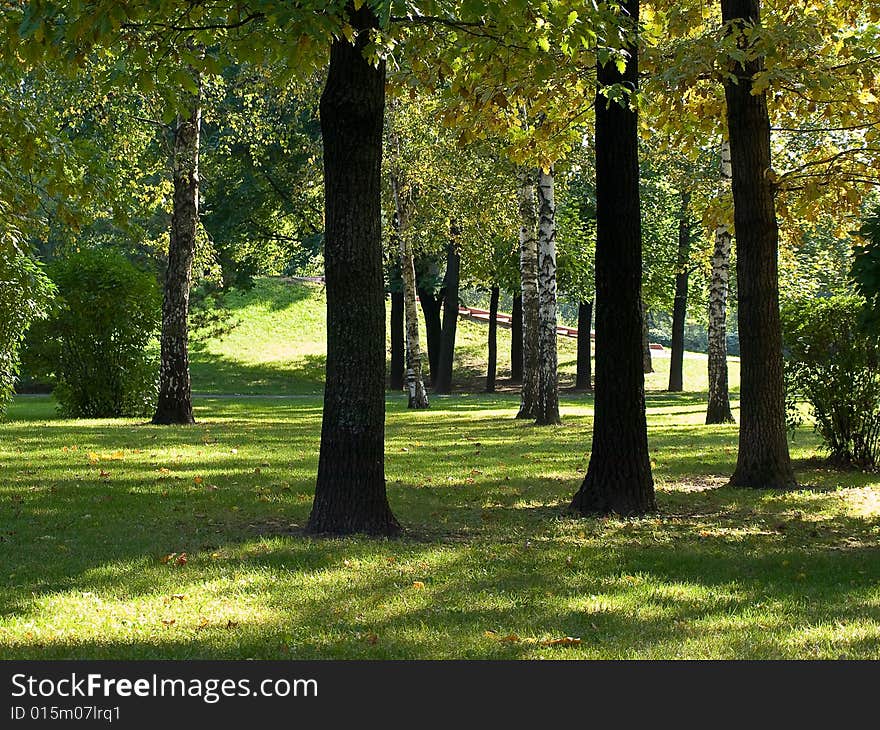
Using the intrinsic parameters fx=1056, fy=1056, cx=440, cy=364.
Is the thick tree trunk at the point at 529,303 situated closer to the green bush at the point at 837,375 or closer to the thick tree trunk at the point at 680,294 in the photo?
the green bush at the point at 837,375

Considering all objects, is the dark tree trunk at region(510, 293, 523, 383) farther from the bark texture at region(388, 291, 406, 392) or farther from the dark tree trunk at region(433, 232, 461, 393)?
the dark tree trunk at region(433, 232, 461, 393)

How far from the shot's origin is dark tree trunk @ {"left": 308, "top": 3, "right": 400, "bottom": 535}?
8.73 metres

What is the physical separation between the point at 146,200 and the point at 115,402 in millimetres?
5273

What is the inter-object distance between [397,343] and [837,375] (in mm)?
25311

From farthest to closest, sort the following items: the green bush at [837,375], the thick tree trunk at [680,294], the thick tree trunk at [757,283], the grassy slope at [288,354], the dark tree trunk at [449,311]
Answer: the grassy slope at [288,354]
the thick tree trunk at [680,294]
the dark tree trunk at [449,311]
the green bush at [837,375]
the thick tree trunk at [757,283]

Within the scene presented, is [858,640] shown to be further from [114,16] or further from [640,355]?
[114,16]

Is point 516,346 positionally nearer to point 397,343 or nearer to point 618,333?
point 397,343

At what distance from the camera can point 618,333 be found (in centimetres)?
1011

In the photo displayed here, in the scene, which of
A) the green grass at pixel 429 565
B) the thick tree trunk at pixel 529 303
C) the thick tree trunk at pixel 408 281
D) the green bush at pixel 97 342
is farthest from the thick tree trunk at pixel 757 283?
the green bush at pixel 97 342

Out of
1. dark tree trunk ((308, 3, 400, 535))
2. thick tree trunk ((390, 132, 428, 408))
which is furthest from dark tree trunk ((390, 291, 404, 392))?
dark tree trunk ((308, 3, 400, 535))

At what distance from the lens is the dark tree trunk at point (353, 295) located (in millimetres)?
8734

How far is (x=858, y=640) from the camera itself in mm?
5508

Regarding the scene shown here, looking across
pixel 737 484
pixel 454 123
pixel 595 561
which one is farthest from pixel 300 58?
pixel 737 484

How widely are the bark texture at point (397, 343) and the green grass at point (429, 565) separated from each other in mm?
23043
